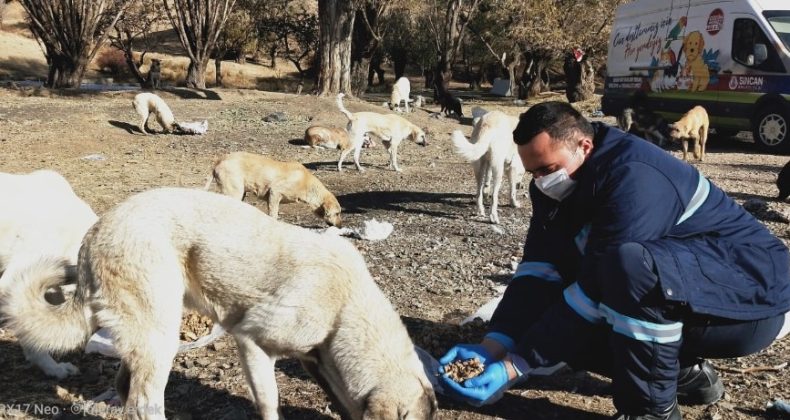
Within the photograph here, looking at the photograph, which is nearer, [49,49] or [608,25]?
[49,49]

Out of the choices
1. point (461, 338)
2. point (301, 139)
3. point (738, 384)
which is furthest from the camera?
point (301, 139)

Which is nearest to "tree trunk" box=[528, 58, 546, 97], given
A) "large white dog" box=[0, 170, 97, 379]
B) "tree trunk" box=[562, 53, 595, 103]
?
"tree trunk" box=[562, 53, 595, 103]

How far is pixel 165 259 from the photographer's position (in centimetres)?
317

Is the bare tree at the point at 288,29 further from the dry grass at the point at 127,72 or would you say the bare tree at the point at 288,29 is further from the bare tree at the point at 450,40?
the bare tree at the point at 450,40

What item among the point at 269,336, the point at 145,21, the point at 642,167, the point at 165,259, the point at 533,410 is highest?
the point at 145,21

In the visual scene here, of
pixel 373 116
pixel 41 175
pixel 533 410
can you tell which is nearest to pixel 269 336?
pixel 533 410

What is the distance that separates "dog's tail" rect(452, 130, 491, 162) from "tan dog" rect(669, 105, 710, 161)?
6699 mm

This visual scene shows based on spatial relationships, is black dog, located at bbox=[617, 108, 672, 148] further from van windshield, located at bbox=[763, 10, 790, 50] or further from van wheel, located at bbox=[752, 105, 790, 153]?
van windshield, located at bbox=[763, 10, 790, 50]

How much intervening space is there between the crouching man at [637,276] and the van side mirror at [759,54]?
1333 centimetres

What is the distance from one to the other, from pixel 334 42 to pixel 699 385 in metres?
19.1

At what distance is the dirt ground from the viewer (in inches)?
150

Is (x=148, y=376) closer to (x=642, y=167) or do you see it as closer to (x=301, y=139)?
(x=642, y=167)

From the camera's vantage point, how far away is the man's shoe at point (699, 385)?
360 centimetres

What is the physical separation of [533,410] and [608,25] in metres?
31.0
